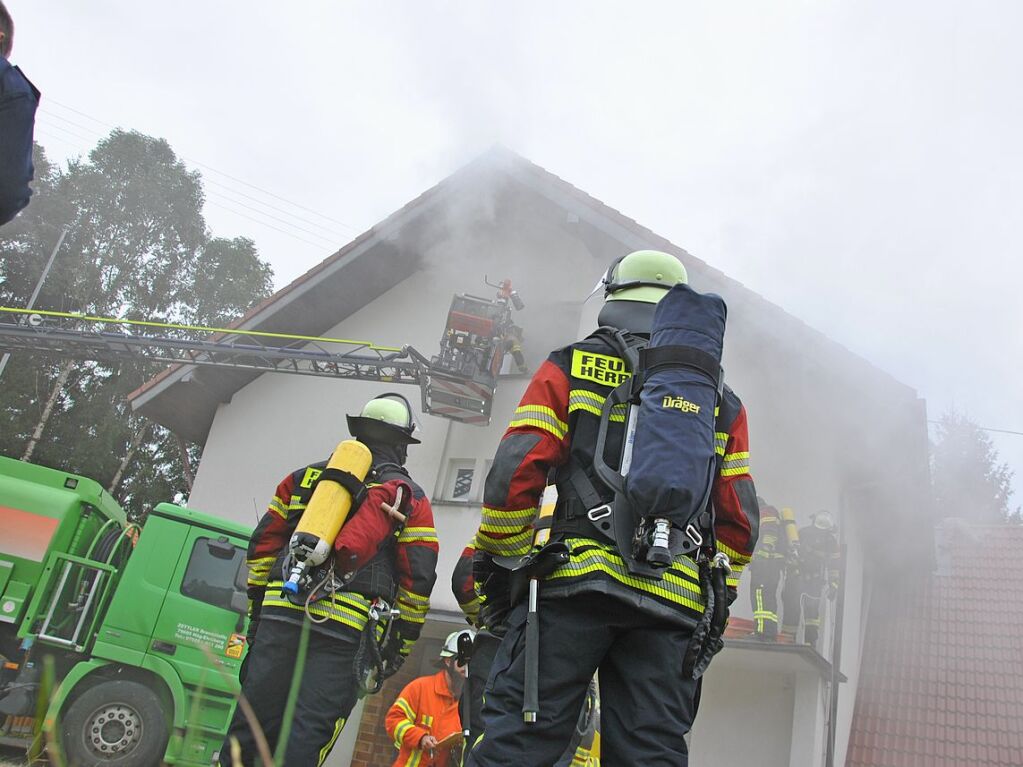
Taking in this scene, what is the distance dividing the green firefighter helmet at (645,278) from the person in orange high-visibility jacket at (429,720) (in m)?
2.80

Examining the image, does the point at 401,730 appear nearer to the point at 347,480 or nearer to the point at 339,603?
the point at 339,603

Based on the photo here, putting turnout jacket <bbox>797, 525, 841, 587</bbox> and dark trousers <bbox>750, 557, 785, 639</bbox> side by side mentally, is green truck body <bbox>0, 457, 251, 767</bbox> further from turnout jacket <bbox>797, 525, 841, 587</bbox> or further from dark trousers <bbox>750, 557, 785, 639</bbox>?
turnout jacket <bbox>797, 525, 841, 587</bbox>

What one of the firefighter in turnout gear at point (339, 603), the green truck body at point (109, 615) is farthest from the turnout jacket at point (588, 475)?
the green truck body at point (109, 615)

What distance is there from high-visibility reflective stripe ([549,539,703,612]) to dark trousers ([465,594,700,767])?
6 cm

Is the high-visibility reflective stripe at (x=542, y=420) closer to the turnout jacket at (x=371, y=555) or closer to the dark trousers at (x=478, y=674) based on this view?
the turnout jacket at (x=371, y=555)

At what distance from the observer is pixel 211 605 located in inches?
301

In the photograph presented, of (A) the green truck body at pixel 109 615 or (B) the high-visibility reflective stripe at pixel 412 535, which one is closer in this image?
(B) the high-visibility reflective stripe at pixel 412 535

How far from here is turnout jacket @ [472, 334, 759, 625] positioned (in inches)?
90.5

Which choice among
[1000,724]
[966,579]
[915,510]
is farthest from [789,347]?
[966,579]

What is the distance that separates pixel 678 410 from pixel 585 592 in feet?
1.73

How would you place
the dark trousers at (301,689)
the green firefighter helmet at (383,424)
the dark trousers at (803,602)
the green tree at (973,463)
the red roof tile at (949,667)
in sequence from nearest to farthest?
the dark trousers at (301,689) < the green firefighter helmet at (383,424) < the dark trousers at (803,602) < the red roof tile at (949,667) < the green tree at (973,463)

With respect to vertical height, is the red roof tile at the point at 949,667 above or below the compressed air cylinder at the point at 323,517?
above

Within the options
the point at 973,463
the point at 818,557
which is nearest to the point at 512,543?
the point at 818,557

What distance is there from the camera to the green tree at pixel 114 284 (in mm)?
22625
